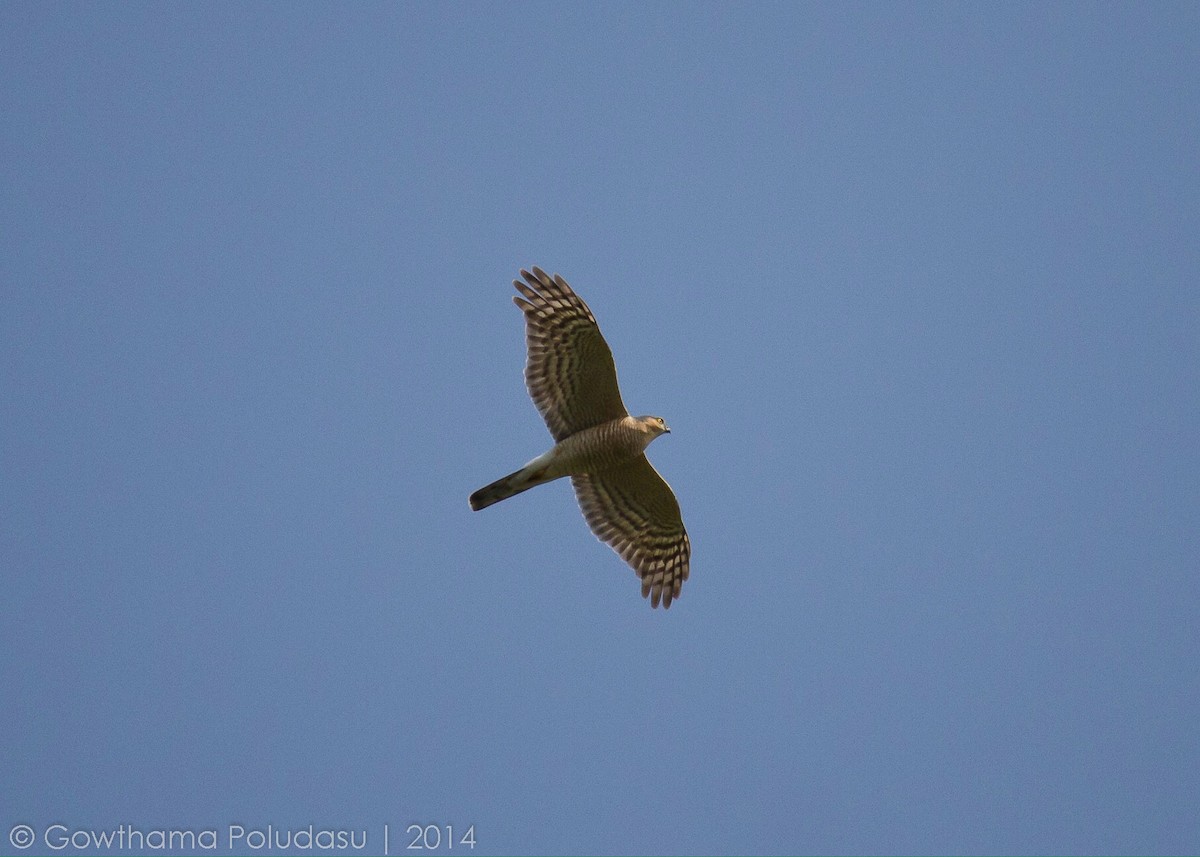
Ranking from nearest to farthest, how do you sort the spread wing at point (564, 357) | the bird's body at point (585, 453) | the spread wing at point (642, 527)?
the spread wing at point (564, 357)
the bird's body at point (585, 453)
the spread wing at point (642, 527)

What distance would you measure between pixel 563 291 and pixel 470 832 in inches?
278

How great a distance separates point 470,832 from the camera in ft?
52.9

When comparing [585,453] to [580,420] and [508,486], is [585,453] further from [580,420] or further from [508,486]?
[508,486]

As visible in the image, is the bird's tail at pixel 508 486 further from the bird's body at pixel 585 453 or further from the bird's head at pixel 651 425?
the bird's head at pixel 651 425

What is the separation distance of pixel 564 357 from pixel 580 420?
750 mm

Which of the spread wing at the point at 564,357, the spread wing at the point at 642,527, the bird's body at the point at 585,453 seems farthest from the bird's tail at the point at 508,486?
the spread wing at the point at 642,527

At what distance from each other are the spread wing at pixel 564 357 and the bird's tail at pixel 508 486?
0.62 metres

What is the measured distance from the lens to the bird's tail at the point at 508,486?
13.9 metres

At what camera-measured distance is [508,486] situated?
14.1m

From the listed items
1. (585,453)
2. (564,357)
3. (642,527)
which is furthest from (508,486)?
(642,527)

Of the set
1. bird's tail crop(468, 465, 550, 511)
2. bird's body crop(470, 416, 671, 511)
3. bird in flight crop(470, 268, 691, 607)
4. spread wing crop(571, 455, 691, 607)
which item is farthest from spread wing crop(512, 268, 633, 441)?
spread wing crop(571, 455, 691, 607)

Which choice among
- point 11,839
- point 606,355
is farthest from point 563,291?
point 11,839

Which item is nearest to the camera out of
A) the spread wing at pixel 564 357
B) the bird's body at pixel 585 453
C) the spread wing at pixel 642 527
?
the spread wing at pixel 564 357

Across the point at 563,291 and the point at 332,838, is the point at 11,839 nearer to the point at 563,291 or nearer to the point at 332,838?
the point at 332,838
